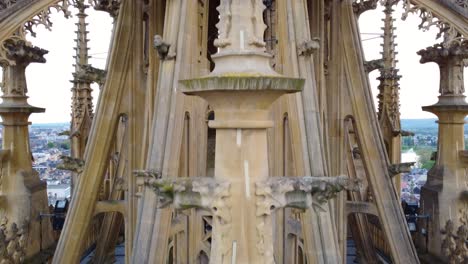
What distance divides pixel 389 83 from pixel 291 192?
1399 centimetres

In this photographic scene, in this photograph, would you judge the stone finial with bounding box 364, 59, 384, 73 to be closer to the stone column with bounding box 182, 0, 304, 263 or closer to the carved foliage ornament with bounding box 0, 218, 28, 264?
the stone column with bounding box 182, 0, 304, 263

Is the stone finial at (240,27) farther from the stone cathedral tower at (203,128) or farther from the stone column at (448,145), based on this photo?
the stone column at (448,145)

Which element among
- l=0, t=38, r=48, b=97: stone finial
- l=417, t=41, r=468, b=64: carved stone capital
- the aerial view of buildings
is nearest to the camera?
l=417, t=41, r=468, b=64: carved stone capital

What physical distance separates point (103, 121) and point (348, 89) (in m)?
4.69

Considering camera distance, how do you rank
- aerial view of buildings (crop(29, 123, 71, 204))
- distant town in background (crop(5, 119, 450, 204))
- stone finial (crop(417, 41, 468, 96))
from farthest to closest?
distant town in background (crop(5, 119, 450, 204)) → aerial view of buildings (crop(29, 123, 71, 204)) → stone finial (crop(417, 41, 468, 96))

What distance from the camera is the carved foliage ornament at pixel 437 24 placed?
712 centimetres

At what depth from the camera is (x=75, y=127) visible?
639 inches

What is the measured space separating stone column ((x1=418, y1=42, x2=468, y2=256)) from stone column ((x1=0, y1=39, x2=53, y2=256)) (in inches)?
304

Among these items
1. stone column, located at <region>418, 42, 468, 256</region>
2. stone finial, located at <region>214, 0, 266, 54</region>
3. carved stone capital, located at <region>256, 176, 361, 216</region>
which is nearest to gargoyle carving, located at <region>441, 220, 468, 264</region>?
stone column, located at <region>418, 42, 468, 256</region>

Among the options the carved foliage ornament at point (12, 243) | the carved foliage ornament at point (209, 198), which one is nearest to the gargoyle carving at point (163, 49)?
the carved foliage ornament at point (209, 198)

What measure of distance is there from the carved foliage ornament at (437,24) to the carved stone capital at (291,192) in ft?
15.7

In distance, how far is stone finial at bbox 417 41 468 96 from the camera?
29.3 ft

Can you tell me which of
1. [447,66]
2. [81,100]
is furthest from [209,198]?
[81,100]

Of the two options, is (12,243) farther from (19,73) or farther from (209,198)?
(209,198)
